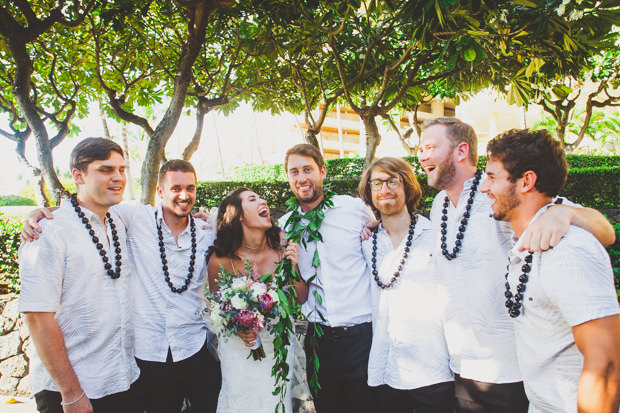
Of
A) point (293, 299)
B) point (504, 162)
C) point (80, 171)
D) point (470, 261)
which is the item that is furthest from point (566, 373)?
point (80, 171)

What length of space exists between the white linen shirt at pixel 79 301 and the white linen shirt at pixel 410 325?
75.3 inches

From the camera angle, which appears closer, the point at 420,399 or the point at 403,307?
the point at 420,399

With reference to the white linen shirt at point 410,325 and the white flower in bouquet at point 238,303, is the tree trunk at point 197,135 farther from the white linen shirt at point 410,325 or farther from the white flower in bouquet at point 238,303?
the white linen shirt at point 410,325

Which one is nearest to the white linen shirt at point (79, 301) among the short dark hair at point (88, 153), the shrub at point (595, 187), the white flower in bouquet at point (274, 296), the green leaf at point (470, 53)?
the short dark hair at point (88, 153)

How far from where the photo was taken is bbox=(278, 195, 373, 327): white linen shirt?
2.89 metres

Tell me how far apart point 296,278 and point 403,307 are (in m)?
0.89

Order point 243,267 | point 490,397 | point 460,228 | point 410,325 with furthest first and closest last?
point 243,267 → point 410,325 → point 460,228 → point 490,397

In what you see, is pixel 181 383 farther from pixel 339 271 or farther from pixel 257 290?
pixel 339 271

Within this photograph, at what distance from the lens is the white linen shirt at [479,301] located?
7.28ft

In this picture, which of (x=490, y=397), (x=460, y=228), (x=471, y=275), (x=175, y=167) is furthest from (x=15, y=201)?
(x=490, y=397)

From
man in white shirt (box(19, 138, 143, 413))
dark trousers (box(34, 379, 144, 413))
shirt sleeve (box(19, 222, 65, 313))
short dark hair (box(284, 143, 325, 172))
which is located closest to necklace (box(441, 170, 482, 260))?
short dark hair (box(284, 143, 325, 172))

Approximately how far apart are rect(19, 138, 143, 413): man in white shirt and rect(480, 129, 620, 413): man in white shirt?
2.67m

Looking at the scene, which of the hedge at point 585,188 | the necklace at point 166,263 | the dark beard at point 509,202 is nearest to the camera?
the dark beard at point 509,202

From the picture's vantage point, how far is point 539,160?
1910mm
